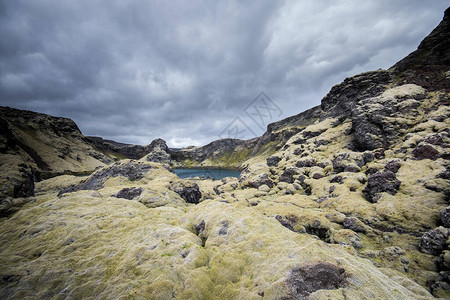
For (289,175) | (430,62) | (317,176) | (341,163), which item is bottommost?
(317,176)

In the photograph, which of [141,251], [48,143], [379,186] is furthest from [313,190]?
[48,143]

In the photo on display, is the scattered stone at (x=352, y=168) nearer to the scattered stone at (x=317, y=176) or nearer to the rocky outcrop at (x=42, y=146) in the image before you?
the scattered stone at (x=317, y=176)

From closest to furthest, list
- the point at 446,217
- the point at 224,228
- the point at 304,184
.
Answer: the point at 224,228
the point at 446,217
the point at 304,184

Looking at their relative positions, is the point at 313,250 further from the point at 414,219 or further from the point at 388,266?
the point at 414,219

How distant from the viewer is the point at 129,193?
27203 millimetres

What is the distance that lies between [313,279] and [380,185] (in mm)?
29593

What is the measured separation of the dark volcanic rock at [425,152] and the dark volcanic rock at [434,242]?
20168 millimetres

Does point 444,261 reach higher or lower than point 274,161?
lower

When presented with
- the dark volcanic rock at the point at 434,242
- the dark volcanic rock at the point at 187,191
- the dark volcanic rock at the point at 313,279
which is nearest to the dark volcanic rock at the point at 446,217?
the dark volcanic rock at the point at 434,242

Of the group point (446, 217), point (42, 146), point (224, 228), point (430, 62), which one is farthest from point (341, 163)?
point (42, 146)

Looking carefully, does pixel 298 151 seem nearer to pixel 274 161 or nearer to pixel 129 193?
pixel 274 161

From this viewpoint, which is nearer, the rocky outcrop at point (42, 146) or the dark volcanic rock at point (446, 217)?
the dark volcanic rock at point (446, 217)

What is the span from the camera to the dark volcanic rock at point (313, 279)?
7.74 metres

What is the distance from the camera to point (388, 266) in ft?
53.8
